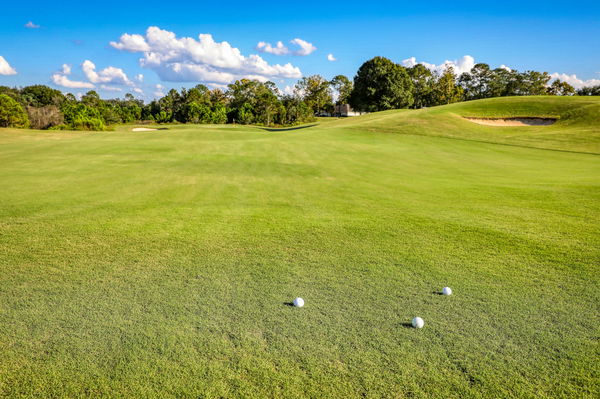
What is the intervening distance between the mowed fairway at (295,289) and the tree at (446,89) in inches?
3767

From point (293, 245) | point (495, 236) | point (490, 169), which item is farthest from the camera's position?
point (490, 169)

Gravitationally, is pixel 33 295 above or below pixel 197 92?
below

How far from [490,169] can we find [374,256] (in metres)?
14.2

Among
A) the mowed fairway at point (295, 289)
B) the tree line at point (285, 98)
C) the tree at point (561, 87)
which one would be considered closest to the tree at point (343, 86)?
the tree line at point (285, 98)

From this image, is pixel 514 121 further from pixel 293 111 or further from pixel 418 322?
pixel 293 111

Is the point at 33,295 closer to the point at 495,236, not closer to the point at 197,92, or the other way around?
the point at 495,236

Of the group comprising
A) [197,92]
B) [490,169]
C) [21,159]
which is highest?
[197,92]

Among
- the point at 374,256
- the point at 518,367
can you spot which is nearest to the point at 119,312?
the point at 374,256

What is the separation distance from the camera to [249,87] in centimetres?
11362

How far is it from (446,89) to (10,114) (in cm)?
9649

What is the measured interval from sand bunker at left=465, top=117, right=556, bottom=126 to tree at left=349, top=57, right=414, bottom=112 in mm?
39642

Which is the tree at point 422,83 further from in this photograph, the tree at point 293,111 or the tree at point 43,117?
the tree at point 43,117

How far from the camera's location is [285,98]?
306 ft

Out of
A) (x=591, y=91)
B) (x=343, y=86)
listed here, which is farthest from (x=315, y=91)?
(x=591, y=91)
